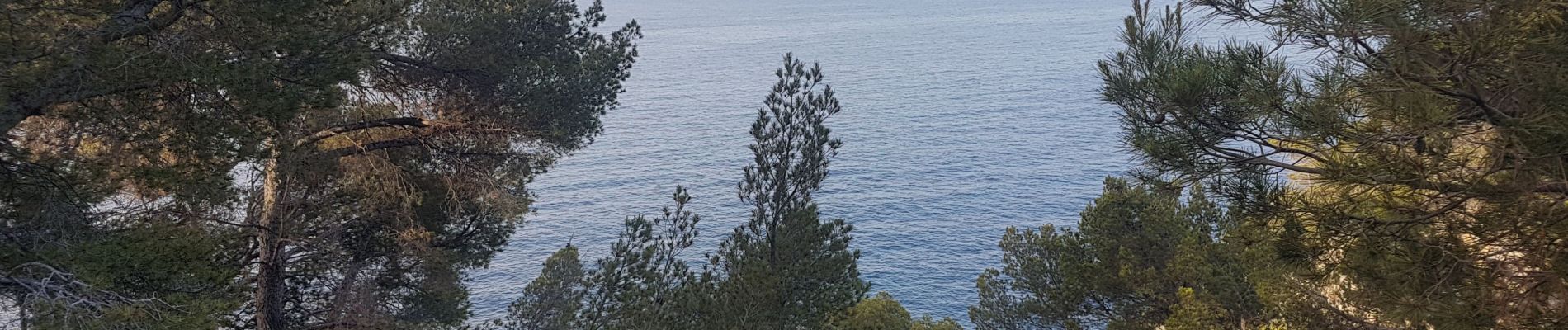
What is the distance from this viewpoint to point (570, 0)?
11820mm

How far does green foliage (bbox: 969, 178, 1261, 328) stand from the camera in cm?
1227

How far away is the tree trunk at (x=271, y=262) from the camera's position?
9.81m

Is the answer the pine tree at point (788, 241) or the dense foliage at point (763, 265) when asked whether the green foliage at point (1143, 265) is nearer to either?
the pine tree at point (788, 241)

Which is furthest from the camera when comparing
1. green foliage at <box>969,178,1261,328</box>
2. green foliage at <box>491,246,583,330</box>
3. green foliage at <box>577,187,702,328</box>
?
green foliage at <box>969,178,1261,328</box>

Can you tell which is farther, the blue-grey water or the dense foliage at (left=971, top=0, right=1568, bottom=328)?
the blue-grey water

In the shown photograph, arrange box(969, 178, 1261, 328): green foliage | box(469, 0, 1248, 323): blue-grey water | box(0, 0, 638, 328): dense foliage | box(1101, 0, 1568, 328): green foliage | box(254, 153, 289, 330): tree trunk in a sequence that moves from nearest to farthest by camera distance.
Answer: box(1101, 0, 1568, 328): green foliage → box(0, 0, 638, 328): dense foliage → box(254, 153, 289, 330): tree trunk → box(969, 178, 1261, 328): green foliage → box(469, 0, 1248, 323): blue-grey water

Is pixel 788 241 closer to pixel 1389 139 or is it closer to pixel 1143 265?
pixel 1143 265

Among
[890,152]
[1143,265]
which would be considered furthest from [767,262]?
[890,152]

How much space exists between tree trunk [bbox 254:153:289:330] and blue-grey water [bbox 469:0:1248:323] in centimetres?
900

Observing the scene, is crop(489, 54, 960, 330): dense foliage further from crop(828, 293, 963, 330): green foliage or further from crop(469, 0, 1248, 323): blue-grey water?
crop(828, 293, 963, 330): green foliage

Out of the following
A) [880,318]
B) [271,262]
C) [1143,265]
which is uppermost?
[880,318]

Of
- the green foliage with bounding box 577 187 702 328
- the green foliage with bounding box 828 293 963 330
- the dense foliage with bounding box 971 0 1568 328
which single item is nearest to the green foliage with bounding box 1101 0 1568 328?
the dense foliage with bounding box 971 0 1568 328

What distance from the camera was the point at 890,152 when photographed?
1879 inches

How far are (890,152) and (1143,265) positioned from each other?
3392 cm
